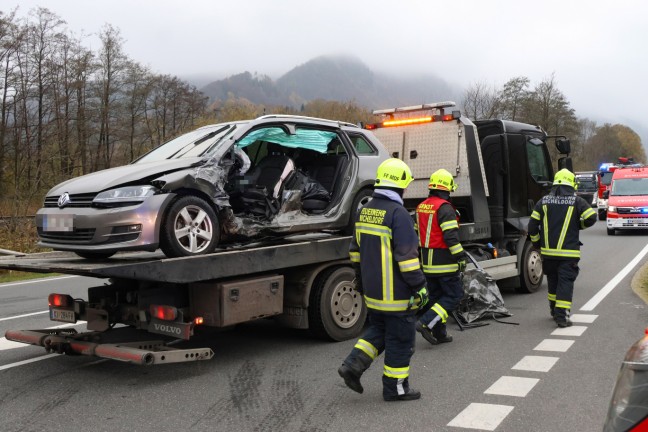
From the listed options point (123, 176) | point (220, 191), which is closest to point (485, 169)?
point (220, 191)

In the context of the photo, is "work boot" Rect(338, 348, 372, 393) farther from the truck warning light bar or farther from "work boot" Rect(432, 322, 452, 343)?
the truck warning light bar

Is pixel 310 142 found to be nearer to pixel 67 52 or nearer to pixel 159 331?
pixel 159 331

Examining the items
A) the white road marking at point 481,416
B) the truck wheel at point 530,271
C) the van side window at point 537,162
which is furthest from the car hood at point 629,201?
the white road marking at point 481,416

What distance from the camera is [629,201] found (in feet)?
63.8

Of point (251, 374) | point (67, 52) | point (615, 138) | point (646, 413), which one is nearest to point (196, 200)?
point (251, 374)

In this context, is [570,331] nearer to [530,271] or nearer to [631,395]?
[530,271]

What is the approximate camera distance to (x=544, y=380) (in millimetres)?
4883

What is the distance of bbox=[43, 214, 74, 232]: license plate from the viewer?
4.88m

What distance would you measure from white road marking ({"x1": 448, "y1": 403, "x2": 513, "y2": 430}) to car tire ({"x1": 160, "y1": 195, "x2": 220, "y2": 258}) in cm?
253

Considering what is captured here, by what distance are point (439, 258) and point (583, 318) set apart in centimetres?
246

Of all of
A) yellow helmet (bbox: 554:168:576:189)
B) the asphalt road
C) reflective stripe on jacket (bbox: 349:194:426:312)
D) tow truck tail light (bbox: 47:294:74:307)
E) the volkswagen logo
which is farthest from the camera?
yellow helmet (bbox: 554:168:576:189)

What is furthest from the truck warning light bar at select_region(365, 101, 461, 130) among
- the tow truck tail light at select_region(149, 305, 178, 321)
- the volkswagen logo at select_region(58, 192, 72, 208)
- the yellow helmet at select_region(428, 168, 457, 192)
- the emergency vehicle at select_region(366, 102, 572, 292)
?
the volkswagen logo at select_region(58, 192, 72, 208)

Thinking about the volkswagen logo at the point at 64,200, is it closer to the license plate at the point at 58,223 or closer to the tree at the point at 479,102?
the license plate at the point at 58,223

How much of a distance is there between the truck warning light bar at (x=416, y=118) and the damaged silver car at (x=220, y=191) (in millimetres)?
1659
